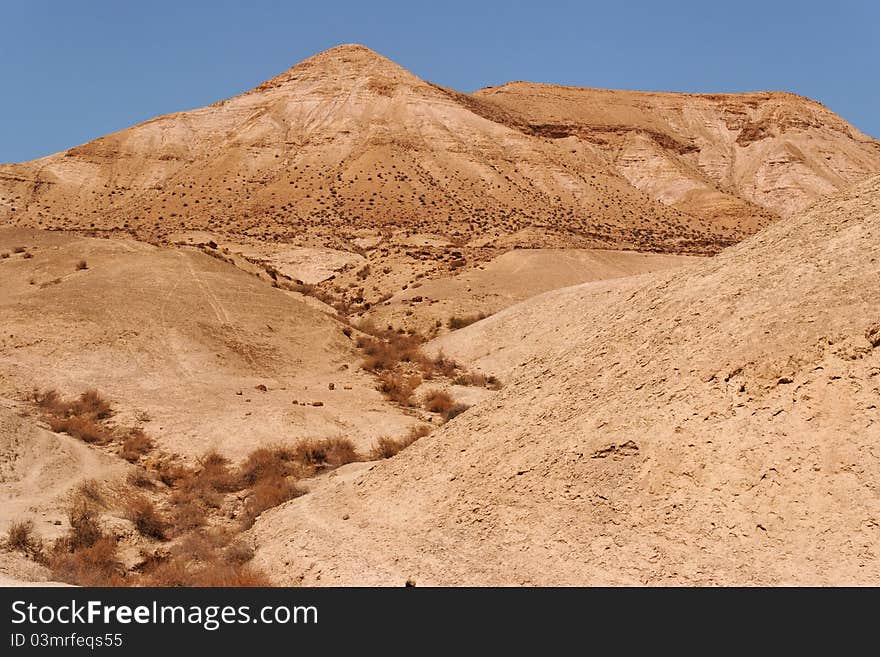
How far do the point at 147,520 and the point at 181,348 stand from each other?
9.53 metres

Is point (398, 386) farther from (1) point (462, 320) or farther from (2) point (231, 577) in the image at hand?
(2) point (231, 577)

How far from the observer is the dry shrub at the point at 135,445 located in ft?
45.5

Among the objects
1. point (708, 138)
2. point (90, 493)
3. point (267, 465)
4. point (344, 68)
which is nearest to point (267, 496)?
point (267, 465)

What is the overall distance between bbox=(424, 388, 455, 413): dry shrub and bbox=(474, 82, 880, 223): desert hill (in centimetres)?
4761

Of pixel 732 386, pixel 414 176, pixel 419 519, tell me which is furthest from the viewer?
pixel 414 176

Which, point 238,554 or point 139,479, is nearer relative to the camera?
point 238,554

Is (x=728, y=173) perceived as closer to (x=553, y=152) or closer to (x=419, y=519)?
(x=553, y=152)

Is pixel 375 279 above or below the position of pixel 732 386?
above

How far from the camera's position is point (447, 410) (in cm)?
1853

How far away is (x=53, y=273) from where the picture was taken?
2295 centimetres

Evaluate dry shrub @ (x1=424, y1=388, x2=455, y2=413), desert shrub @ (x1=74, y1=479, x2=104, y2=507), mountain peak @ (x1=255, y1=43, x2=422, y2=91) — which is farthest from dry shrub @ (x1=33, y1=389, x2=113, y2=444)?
mountain peak @ (x1=255, y1=43, x2=422, y2=91)

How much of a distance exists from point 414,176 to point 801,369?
4755 centimetres
